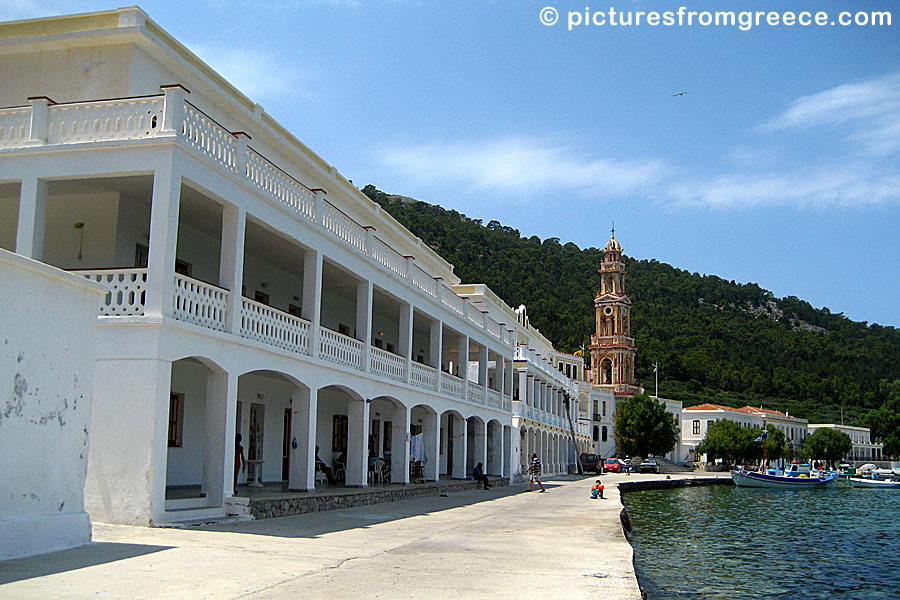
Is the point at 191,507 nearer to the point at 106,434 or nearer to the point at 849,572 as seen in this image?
the point at 106,434

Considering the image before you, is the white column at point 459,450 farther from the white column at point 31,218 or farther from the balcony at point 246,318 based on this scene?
the white column at point 31,218

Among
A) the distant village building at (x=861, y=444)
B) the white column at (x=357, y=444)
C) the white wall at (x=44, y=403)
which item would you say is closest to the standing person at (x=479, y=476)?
the white column at (x=357, y=444)

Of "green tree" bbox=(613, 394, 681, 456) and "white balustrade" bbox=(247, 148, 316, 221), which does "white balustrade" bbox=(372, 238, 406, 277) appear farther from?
"green tree" bbox=(613, 394, 681, 456)

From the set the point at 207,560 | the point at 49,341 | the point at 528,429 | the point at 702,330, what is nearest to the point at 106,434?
the point at 49,341

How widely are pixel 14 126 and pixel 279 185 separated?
497cm

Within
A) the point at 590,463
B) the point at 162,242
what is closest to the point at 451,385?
the point at 162,242

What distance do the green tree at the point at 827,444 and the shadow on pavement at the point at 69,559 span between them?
4435 inches

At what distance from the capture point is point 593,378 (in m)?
100

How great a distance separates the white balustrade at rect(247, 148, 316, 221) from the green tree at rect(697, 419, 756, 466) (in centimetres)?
7929

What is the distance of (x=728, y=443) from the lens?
88.2m

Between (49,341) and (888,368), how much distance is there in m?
159

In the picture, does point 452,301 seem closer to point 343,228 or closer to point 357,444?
point 357,444

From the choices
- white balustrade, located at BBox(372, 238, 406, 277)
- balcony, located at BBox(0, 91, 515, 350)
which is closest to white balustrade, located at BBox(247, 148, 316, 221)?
balcony, located at BBox(0, 91, 515, 350)

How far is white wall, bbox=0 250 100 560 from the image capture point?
9.31 m
